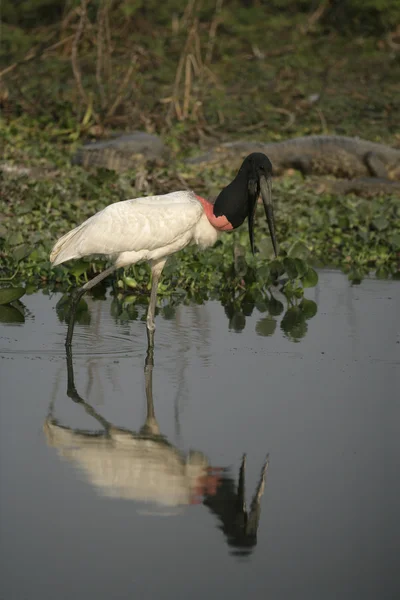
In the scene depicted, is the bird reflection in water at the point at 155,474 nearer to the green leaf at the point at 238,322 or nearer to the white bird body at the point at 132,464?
the white bird body at the point at 132,464

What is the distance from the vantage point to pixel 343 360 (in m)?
5.66

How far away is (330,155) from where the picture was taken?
45.7 ft

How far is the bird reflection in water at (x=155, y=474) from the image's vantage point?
358 centimetres

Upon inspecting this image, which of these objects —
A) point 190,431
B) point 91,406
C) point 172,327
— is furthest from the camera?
point 172,327

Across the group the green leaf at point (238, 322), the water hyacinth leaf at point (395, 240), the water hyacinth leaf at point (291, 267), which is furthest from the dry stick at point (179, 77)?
the green leaf at point (238, 322)

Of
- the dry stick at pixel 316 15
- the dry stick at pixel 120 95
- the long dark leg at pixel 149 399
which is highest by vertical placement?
the dry stick at pixel 316 15

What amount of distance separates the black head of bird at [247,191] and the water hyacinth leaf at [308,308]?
119 cm

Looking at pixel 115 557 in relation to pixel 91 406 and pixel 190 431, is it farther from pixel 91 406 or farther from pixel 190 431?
pixel 91 406

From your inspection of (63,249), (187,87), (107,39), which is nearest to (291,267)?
(63,249)

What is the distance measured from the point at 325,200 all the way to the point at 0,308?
4937mm

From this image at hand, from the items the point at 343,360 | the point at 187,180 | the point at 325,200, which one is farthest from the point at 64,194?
the point at 343,360

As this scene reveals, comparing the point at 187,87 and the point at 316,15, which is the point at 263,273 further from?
the point at 316,15

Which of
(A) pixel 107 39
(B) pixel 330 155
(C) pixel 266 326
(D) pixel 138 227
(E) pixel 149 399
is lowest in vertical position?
(E) pixel 149 399

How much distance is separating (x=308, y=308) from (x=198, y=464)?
10.4 feet
